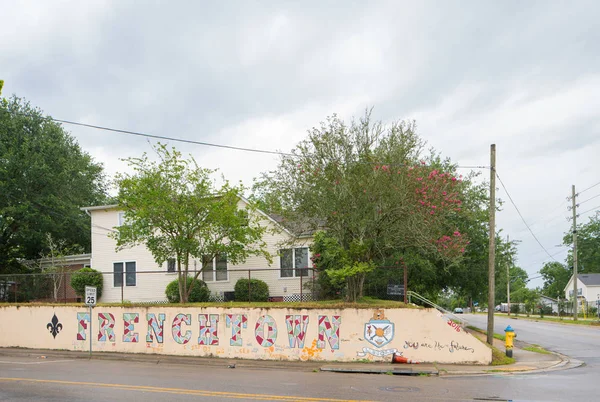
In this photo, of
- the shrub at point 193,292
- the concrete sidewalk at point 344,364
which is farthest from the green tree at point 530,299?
the concrete sidewalk at point 344,364

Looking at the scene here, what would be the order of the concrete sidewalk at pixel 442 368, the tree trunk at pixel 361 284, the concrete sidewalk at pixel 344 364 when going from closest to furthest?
the concrete sidewalk at pixel 442 368 → the concrete sidewalk at pixel 344 364 → the tree trunk at pixel 361 284

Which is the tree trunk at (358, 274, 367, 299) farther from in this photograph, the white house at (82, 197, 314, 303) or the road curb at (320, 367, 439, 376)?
the white house at (82, 197, 314, 303)

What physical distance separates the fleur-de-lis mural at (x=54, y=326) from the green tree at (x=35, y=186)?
15.6 metres

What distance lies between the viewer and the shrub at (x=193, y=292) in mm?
27500

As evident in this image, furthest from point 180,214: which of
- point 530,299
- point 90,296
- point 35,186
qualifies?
point 530,299

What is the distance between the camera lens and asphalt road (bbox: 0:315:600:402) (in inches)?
420

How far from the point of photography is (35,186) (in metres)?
37.3

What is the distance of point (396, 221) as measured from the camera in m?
20.0

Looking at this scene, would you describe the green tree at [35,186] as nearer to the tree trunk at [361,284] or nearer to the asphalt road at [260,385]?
the asphalt road at [260,385]

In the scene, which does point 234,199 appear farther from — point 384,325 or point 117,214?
point 117,214

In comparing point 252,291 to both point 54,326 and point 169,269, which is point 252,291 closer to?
point 169,269

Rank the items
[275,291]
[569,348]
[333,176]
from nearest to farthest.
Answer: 1. [333,176]
2. [569,348]
3. [275,291]

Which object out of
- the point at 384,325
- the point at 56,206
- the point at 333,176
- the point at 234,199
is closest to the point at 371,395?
the point at 384,325

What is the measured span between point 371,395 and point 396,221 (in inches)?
382
